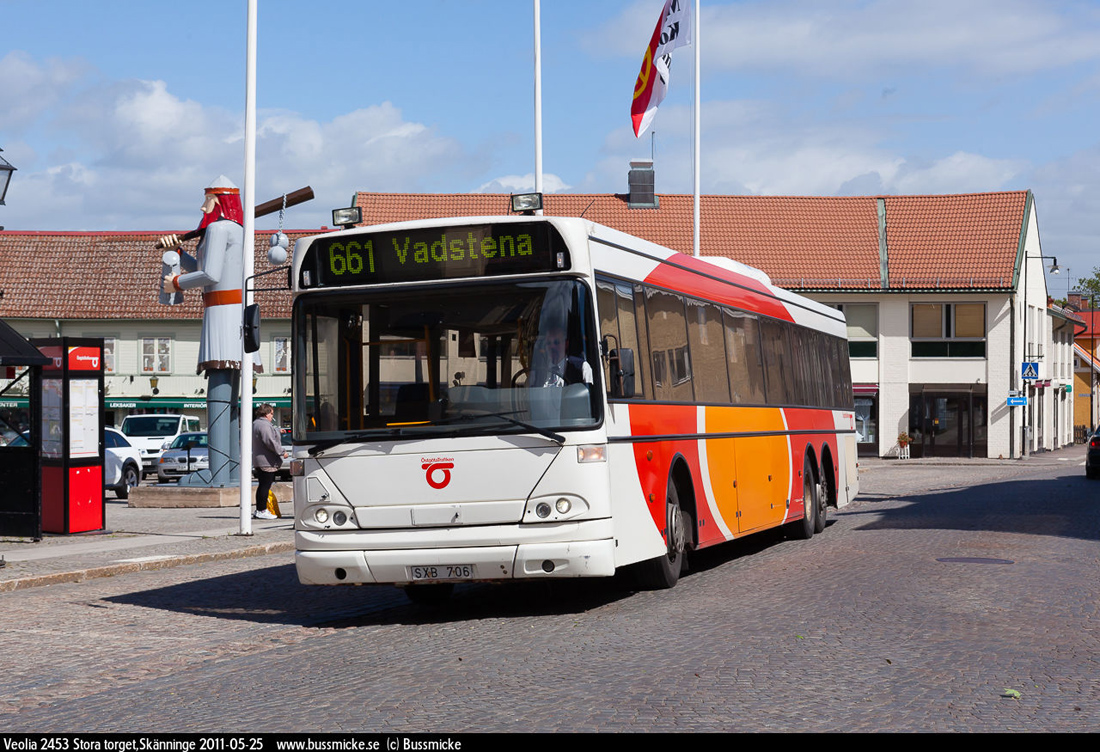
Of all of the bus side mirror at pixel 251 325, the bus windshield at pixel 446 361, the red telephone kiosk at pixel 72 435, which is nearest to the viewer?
the bus windshield at pixel 446 361

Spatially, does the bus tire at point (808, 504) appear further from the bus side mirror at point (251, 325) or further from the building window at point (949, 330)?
the building window at point (949, 330)

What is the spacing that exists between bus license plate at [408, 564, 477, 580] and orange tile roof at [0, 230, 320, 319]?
55.1m

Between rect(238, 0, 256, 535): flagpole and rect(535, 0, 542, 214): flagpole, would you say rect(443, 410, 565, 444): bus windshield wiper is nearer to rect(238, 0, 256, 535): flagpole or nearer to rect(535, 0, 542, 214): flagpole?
rect(238, 0, 256, 535): flagpole

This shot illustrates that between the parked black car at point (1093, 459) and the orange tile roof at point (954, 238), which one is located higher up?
the orange tile roof at point (954, 238)

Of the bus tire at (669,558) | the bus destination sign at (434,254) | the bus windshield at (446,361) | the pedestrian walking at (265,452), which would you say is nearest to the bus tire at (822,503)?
the bus tire at (669,558)

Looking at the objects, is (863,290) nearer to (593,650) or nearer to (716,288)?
(716,288)

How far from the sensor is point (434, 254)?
38.2 feet

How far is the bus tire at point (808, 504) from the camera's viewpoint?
19.3 metres

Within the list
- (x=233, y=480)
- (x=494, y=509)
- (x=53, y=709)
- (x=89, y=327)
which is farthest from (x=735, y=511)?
(x=89, y=327)

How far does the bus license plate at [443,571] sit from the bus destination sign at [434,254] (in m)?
2.25

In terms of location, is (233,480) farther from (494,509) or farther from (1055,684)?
(1055,684)

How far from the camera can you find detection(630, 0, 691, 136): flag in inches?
1164

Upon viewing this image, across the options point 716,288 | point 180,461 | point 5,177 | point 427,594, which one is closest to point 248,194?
point 5,177

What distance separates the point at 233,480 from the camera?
29.2 meters
